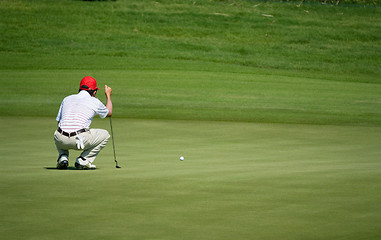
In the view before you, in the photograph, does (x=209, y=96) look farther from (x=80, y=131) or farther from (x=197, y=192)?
(x=197, y=192)

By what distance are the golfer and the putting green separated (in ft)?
0.91

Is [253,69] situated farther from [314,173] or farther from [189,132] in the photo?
[314,173]

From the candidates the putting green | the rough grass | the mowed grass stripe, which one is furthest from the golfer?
the rough grass

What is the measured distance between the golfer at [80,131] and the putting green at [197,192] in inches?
10.9

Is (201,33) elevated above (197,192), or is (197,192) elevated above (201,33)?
(197,192)

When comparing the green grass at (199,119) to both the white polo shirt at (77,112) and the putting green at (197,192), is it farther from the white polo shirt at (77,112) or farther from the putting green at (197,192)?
the white polo shirt at (77,112)

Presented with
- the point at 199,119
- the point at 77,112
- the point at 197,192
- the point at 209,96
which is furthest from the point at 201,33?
the point at 197,192

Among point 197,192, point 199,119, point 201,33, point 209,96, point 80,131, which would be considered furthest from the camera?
point 201,33

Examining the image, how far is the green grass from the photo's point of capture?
737 centimetres

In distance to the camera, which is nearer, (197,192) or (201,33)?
(197,192)

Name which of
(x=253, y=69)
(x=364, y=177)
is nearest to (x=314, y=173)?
(x=364, y=177)

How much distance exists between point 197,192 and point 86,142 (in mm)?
2810

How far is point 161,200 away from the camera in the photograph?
812cm

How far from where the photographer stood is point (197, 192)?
28.2ft
